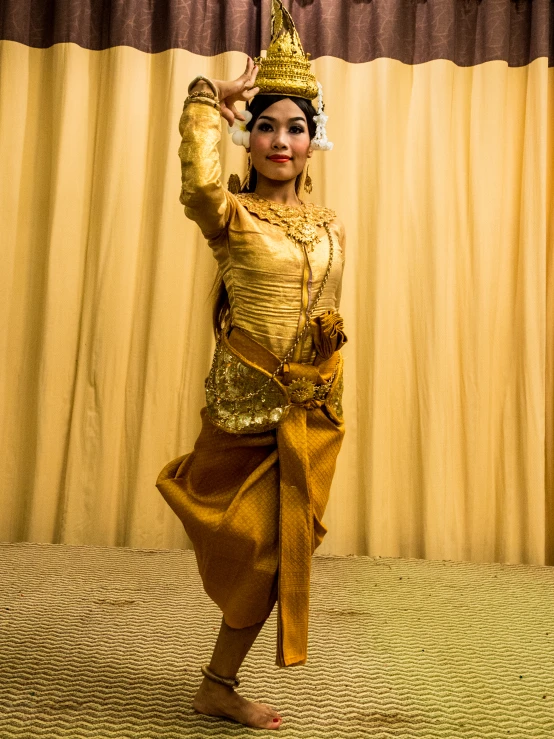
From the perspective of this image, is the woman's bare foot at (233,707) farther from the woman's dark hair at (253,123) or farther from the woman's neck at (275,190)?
the woman's neck at (275,190)

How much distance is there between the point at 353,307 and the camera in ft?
10.3

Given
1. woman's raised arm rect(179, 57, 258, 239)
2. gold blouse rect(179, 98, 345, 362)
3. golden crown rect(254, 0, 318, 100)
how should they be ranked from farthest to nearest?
golden crown rect(254, 0, 318, 100) → gold blouse rect(179, 98, 345, 362) → woman's raised arm rect(179, 57, 258, 239)

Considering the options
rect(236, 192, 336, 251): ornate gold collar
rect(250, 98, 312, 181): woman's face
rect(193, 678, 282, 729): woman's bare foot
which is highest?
rect(250, 98, 312, 181): woman's face

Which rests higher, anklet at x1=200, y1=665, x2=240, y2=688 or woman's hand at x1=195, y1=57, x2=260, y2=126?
woman's hand at x1=195, y1=57, x2=260, y2=126

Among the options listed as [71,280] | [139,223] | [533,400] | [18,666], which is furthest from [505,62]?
[18,666]

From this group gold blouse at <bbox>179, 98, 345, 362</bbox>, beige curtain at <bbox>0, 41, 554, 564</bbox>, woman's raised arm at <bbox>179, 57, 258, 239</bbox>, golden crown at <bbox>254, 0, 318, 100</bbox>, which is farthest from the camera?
beige curtain at <bbox>0, 41, 554, 564</bbox>

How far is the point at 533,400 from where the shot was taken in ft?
10.3

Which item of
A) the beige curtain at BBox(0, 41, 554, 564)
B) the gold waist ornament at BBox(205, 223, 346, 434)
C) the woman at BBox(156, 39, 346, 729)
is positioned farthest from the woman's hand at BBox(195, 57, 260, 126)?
the beige curtain at BBox(0, 41, 554, 564)

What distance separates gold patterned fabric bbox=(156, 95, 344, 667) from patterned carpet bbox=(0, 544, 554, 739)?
0.27 m

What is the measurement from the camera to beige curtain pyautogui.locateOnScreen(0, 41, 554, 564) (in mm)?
3133

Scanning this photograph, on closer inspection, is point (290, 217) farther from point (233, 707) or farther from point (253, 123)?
point (233, 707)

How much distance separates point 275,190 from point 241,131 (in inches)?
6.4

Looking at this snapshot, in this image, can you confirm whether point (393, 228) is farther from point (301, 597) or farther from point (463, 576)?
point (301, 597)

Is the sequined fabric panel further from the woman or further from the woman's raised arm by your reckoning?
the woman's raised arm
